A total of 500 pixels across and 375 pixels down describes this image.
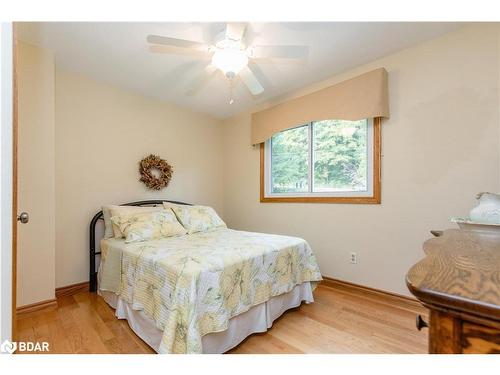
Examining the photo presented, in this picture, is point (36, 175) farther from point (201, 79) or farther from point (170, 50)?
point (201, 79)

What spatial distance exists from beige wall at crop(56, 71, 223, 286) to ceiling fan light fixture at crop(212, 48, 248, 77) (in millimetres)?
1736

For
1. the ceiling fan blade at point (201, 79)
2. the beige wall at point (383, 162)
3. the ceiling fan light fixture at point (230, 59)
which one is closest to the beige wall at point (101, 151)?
the beige wall at point (383, 162)

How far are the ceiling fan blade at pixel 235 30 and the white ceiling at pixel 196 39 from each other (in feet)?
0.57

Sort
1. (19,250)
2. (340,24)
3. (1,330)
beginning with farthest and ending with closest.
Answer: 1. (19,250)
2. (340,24)
3. (1,330)

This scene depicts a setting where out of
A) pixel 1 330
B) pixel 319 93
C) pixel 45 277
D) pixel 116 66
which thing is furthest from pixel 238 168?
pixel 1 330

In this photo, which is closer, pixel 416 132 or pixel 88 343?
pixel 88 343

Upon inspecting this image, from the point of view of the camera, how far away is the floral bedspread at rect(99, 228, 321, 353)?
133cm

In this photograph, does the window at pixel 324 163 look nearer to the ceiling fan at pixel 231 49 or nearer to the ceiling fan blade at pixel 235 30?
the ceiling fan at pixel 231 49

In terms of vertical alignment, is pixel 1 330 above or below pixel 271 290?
above

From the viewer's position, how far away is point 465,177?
190 centimetres

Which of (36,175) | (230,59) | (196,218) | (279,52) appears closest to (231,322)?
(196,218)
